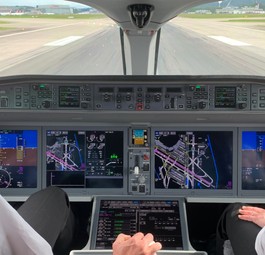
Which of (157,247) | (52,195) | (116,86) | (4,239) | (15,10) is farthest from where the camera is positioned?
(15,10)

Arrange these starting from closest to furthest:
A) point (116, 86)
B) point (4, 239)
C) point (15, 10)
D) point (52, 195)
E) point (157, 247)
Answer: point (4, 239) → point (157, 247) → point (52, 195) → point (116, 86) → point (15, 10)

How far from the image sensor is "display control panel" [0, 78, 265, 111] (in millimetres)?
3215

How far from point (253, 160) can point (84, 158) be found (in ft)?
3.88

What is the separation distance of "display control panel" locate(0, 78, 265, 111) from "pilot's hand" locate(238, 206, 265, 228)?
864 mm

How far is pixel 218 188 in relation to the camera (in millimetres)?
3367

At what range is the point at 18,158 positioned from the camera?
133 inches

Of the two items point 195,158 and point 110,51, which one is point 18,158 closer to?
point 195,158

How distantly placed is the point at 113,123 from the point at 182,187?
658mm

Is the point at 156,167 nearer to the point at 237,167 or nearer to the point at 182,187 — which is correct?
the point at 182,187

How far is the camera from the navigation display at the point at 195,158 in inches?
132

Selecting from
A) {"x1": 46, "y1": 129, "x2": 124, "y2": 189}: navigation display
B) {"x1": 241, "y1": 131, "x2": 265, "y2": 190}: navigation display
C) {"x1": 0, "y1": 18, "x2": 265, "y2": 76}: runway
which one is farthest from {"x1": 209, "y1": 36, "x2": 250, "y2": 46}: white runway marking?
{"x1": 46, "y1": 129, "x2": 124, "y2": 189}: navigation display

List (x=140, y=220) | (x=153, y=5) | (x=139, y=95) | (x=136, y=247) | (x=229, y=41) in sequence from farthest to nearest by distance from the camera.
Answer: (x=229, y=41) → (x=139, y=95) → (x=140, y=220) → (x=153, y=5) → (x=136, y=247)

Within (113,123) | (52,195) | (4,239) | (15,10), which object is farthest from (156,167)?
(15,10)

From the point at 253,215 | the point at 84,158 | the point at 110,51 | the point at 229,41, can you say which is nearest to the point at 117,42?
the point at 110,51
